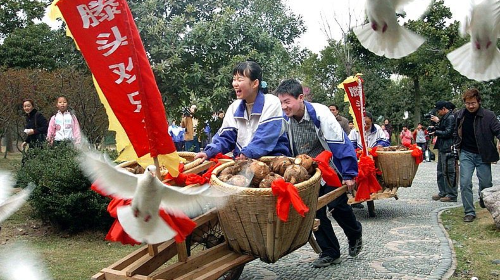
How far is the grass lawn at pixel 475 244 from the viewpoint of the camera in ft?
15.4

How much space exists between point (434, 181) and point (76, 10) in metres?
11.3

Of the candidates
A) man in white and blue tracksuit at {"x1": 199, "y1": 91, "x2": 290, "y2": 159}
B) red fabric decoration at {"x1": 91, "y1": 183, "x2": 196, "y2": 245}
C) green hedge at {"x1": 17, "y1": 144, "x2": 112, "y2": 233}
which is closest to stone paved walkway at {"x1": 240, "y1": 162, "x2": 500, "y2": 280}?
man in white and blue tracksuit at {"x1": 199, "y1": 91, "x2": 290, "y2": 159}

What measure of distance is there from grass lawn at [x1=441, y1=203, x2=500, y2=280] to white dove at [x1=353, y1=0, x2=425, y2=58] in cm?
366

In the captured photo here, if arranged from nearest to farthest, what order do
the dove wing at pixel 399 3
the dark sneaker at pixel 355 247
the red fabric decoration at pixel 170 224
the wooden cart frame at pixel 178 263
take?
1. the dove wing at pixel 399 3
2. the red fabric decoration at pixel 170 224
3. the wooden cart frame at pixel 178 263
4. the dark sneaker at pixel 355 247

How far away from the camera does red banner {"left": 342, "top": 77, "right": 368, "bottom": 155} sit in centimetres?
639

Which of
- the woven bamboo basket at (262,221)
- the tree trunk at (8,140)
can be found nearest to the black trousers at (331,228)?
the woven bamboo basket at (262,221)

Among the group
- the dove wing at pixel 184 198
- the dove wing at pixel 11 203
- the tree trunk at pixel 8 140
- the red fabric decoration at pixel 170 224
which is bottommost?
the red fabric decoration at pixel 170 224

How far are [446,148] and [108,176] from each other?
756cm

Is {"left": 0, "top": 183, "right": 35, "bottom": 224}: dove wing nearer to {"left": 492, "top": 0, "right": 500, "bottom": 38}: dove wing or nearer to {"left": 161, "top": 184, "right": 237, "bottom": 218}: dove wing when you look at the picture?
{"left": 161, "top": 184, "right": 237, "bottom": 218}: dove wing

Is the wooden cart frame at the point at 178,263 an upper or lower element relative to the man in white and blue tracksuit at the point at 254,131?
lower

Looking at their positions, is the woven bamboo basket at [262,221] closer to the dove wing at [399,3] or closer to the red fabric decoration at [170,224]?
the red fabric decoration at [170,224]

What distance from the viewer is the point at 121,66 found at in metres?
2.88

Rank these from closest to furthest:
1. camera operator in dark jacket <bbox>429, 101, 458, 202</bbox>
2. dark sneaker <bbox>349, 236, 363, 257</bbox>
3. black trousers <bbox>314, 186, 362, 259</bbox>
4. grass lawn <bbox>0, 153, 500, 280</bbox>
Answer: grass lawn <bbox>0, 153, 500, 280</bbox> → black trousers <bbox>314, 186, 362, 259</bbox> → dark sneaker <bbox>349, 236, 363, 257</bbox> → camera operator in dark jacket <bbox>429, 101, 458, 202</bbox>

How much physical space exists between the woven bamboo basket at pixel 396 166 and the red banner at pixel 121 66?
4805mm
